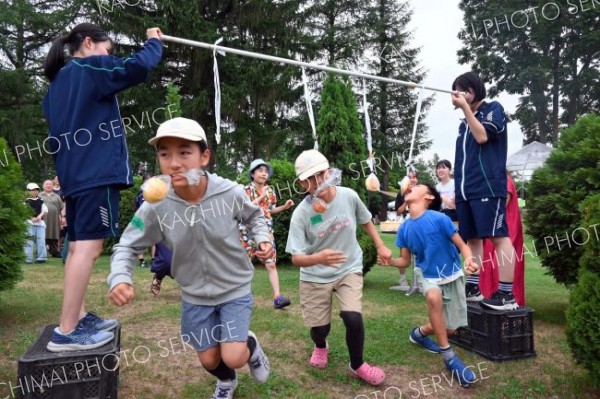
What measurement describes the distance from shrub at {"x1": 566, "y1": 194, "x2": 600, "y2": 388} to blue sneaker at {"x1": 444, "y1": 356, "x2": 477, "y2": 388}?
750mm

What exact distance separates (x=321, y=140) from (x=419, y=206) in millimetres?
4588

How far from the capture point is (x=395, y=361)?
4.07m

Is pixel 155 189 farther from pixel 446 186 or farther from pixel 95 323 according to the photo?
pixel 446 186

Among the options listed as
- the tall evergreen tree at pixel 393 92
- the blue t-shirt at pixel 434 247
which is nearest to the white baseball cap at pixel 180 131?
the blue t-shirt at pixel 434 247

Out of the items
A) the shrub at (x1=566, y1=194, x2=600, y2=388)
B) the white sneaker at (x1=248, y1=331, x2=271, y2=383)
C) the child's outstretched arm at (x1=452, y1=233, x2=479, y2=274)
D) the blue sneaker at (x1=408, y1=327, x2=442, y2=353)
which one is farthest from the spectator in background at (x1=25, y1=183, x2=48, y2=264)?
the shrub at (x1=566, y1=194, x2=600, y2=388)

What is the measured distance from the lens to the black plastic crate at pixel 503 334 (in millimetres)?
4086

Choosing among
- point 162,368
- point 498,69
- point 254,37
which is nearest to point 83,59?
point 162,368

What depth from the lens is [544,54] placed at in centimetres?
3158

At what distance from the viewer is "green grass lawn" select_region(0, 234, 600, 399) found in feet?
11.6

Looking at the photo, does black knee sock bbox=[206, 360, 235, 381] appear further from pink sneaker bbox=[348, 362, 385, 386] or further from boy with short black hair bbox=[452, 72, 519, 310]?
boy with short black hair bbox=[452, 72, 519, 310]

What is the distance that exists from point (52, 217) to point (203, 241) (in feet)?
34.6

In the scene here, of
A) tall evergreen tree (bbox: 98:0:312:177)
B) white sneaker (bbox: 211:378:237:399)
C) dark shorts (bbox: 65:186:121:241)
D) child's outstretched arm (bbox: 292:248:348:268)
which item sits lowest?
white sneaker (bbox: 211:378:237:399)

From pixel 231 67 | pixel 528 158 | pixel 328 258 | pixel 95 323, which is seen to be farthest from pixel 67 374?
pixel 528 158

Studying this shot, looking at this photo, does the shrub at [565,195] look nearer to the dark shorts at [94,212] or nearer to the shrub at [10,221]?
the dark shorts at [94,212]
